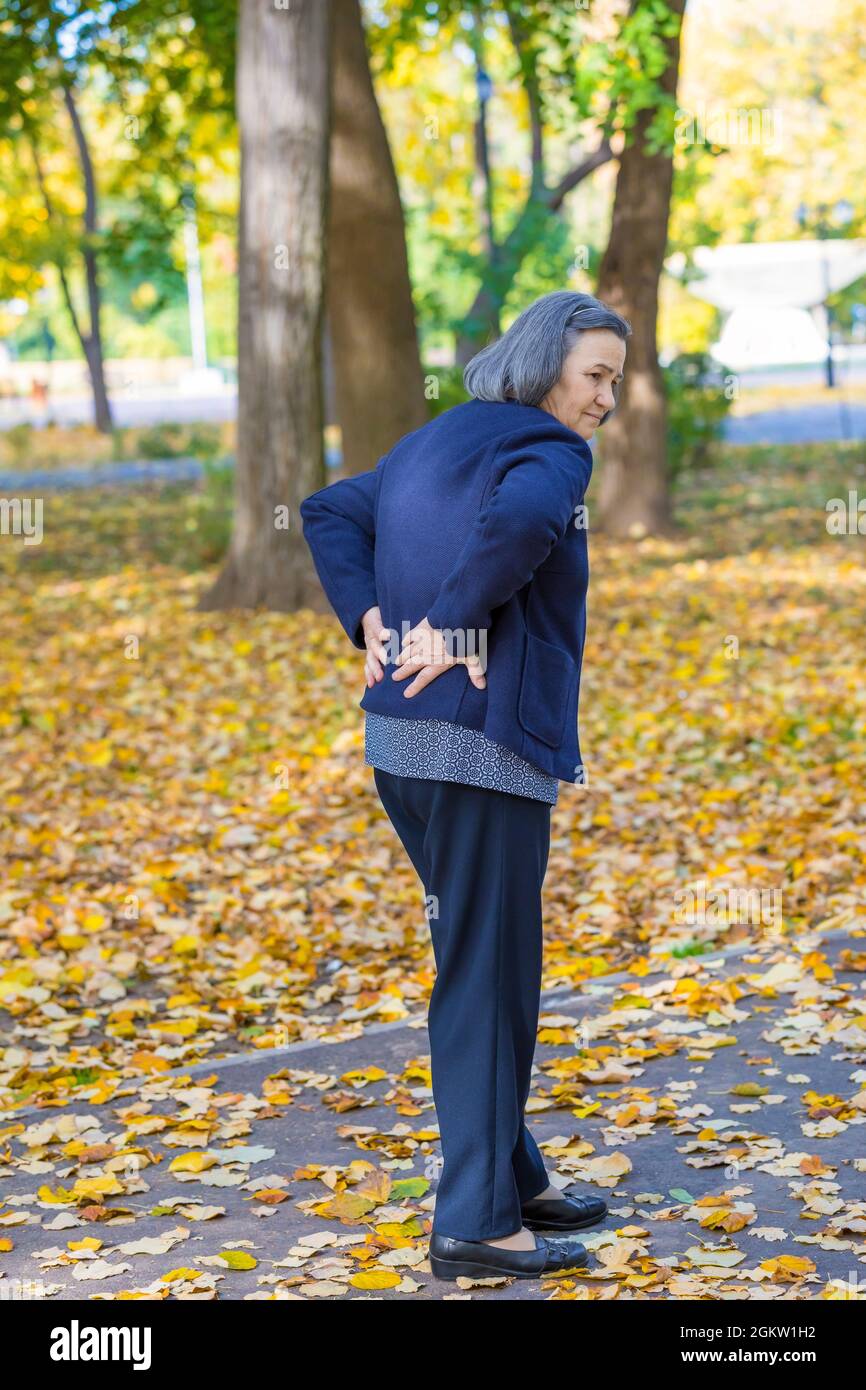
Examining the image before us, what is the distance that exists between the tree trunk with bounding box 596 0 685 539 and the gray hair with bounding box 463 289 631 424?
11675 mm

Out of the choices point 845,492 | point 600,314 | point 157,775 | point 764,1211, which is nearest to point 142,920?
point 157,775

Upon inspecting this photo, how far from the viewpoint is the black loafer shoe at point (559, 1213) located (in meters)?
3.78

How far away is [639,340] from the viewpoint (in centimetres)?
1568

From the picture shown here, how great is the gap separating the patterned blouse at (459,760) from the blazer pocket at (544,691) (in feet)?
0.25

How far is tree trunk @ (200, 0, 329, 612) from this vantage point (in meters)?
11.3

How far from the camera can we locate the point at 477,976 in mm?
3449

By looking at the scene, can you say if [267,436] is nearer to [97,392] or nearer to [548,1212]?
[548,1212]

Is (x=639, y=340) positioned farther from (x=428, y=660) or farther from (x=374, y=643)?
(x=428, y=660)

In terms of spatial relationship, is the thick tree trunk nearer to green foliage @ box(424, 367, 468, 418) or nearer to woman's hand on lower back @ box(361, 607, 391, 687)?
green foliage @ box(424, 367, 468, 418)

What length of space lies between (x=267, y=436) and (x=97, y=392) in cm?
1986

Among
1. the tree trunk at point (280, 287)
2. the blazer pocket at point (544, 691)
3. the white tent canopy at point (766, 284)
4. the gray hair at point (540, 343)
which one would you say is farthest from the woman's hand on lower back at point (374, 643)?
the white tent canopy at point (766, 284)

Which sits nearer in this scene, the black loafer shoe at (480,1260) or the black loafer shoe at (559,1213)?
the black loafer shoe at (480,1260)

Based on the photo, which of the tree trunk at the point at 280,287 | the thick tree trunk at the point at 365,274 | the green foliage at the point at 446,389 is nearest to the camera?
the tree trunk at the point at 280,287

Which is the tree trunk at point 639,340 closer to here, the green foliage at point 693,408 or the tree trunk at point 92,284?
the green foliage at point 693,408
